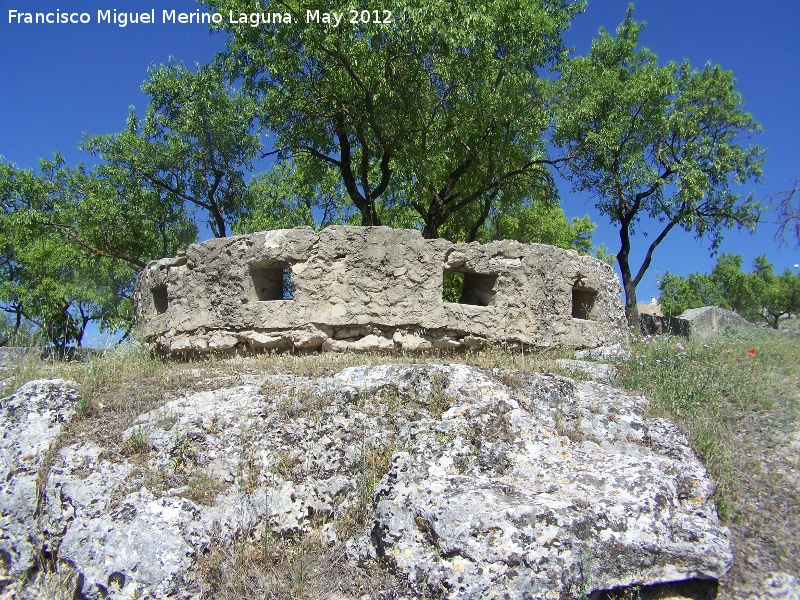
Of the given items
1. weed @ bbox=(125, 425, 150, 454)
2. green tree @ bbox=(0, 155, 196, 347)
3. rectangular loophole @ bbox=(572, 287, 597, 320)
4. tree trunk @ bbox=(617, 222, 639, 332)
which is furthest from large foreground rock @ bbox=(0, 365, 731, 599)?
tree trunk @ bbox=(617, 222, 639, 332)

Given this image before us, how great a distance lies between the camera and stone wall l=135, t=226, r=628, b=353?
8.28 meters

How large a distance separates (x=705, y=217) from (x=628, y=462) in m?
15.2

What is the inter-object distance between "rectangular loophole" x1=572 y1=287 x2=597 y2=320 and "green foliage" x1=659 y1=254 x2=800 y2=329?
1009 inches

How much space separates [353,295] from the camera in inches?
326

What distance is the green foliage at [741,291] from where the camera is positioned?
34.4 metres

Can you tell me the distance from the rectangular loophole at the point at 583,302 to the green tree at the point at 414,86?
4789mm

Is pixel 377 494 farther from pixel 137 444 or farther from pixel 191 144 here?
pixel 191 144

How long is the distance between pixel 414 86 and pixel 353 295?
6.95 m

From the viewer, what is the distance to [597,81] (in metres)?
17.7

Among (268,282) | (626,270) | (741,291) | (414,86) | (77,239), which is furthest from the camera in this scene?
(741,291)

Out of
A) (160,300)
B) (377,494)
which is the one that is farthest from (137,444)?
(160,300)

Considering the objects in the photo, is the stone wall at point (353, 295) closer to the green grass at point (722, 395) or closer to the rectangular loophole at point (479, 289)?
the rectangular loophole at point (479, 289)

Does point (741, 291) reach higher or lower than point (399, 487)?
higher

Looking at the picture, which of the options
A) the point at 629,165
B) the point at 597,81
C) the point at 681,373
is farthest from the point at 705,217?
the point at 681,373
